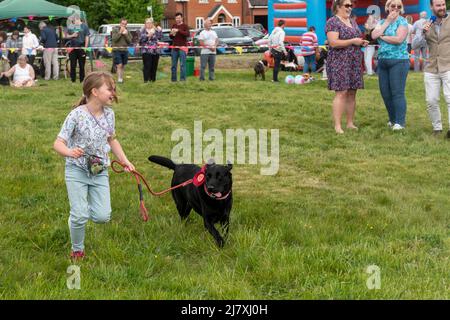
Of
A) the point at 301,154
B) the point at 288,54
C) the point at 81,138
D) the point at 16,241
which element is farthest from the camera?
the point at 288,54

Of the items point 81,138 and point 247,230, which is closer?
point 81,138

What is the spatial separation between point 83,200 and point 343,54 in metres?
6.16

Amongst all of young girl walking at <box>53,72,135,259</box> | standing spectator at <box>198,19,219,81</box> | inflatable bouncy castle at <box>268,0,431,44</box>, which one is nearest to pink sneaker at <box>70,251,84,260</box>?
young girl walking at <box>53,72,135,259</box>

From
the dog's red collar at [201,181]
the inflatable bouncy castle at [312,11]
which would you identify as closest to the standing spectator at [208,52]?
the inflatable bouncy castle at [312,11]

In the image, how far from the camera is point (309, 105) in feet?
41.9

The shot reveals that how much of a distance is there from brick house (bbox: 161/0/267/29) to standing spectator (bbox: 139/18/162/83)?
47801 millimetres

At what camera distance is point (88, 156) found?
180 inches

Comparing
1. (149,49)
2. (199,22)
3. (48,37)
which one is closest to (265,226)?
(149,49)

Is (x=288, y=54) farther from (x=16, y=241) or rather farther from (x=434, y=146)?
(x=16, y=241)

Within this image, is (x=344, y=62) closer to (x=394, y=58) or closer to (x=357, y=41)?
(x=357, y=41)

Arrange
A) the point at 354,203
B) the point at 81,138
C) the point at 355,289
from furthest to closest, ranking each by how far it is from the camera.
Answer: the point at 354,203 → the point at 81,138 → the point at 355,289
